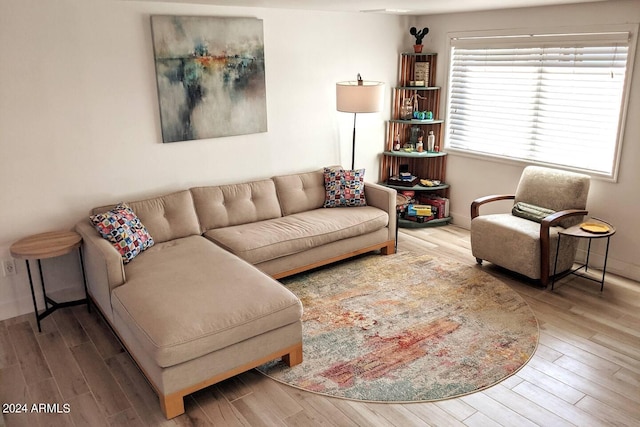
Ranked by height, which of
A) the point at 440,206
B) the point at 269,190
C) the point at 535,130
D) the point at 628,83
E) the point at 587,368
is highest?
the point at 628,83

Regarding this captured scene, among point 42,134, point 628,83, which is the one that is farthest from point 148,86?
point 628,83

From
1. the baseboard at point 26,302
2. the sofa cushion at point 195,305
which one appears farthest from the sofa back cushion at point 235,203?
the baseboard at point 26,302

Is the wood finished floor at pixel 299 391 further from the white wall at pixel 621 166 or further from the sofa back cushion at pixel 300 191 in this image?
the sofa back cushion at pixel 300 191

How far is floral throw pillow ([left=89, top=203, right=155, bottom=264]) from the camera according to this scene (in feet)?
11.4

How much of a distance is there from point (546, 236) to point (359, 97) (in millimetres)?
2055

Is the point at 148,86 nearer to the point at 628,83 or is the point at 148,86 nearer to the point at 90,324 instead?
the point at 90,324

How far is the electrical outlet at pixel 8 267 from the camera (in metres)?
3.67

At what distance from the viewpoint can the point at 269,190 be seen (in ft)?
15.2

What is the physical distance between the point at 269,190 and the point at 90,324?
1843mm

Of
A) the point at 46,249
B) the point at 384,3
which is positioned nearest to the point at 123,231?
the point at 46,249

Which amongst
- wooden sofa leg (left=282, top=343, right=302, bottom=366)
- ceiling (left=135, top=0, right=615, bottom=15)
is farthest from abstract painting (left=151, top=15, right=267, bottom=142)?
wooden sofa leg (left=282, top=343, right=302, bottom=366)

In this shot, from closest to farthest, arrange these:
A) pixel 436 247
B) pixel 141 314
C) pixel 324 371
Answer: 1. pixel 141 314
2. pixel 324 371
3. pixel 436 247

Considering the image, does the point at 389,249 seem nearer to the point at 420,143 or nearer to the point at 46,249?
the point at 420,143

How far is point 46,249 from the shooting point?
3.44 meters
